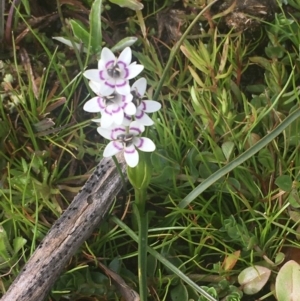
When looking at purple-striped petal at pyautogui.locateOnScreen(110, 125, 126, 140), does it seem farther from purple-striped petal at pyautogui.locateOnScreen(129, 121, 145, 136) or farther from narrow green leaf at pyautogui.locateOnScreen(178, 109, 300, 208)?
narrow green leaf at pyautogui.locateOnScreen(178, 109, 300, 208)

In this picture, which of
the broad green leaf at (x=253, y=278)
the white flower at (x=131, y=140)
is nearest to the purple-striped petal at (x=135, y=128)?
the white flower at (x=131, y=140)

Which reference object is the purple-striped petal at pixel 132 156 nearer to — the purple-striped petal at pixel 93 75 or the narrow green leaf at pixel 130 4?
the purple-striped petal at pixel 93 75

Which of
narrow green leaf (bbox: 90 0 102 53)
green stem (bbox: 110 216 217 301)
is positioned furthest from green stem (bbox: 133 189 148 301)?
narrow green leaf (bbox: 90 0 102 53)

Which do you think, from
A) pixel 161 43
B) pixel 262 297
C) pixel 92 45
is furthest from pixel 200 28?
pixel 262 297

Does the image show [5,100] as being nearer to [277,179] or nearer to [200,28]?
[200,28]

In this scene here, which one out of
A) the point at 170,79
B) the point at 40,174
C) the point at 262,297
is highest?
the point at 170,79

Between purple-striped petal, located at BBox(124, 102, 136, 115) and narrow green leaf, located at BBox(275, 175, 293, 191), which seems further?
narrow green leaf, located at BBox(275, 175, 293, 191)

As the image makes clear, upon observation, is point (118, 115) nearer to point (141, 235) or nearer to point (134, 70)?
point (134, 70)
